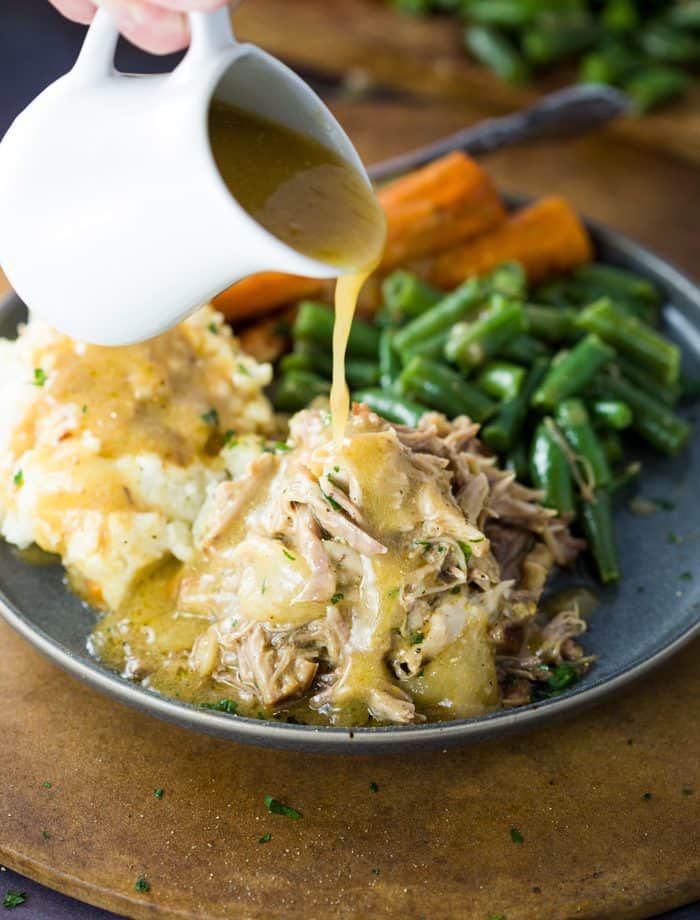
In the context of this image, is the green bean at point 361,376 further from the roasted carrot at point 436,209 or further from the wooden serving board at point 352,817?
the wooden serving board at point 352,817

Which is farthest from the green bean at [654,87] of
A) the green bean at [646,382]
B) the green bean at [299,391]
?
the green bean at [299,391]

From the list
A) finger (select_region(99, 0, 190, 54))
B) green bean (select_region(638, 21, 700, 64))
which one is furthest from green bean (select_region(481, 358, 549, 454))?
green bean (select_region(638, 21, 700, 64))

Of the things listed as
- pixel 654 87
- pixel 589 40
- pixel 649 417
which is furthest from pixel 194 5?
pixel 589 40

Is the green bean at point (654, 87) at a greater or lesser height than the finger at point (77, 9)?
lesser

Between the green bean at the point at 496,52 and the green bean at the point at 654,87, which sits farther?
the green bean at the point at 496,52

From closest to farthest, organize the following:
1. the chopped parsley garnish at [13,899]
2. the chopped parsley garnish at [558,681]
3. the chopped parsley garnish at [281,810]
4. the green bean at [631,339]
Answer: the chopped parsley garnish at [13,899] < the chopped parsley garnish at [281,810] < the chopped parsley garnish at [558,681] < the green bean at [631,339]

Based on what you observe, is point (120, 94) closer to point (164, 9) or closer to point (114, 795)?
point (164, 9)

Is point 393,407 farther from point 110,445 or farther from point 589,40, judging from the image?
point 589,40
